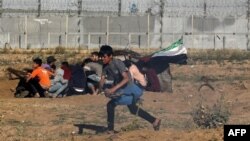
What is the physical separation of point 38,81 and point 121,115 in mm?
4174

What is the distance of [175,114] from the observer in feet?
46.4

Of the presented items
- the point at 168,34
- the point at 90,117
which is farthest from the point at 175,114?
the point at 168,34

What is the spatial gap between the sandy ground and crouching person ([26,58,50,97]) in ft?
2.47

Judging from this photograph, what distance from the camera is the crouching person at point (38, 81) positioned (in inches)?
689

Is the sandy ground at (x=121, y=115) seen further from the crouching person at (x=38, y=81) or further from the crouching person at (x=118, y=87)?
the crouching person at (x=38, y=81)

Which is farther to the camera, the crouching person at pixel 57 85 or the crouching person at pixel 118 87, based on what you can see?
the crouching person at pixel 57 85

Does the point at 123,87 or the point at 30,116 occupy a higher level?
the point at 123,87

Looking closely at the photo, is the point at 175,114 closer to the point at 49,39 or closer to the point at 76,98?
the point at 76,98

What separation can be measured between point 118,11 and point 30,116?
2548 centimetres

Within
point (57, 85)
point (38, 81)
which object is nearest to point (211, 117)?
point (57, 85)

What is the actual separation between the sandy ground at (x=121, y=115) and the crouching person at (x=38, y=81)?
0.75 metres

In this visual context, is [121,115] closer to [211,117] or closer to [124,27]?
[211,117]

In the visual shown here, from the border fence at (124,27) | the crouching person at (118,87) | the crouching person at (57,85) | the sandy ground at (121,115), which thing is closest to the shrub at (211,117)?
the sandy ground at (121,115)

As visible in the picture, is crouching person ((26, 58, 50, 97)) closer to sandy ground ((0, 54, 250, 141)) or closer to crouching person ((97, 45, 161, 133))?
sandy ground ((0, 54, 250, 141))
